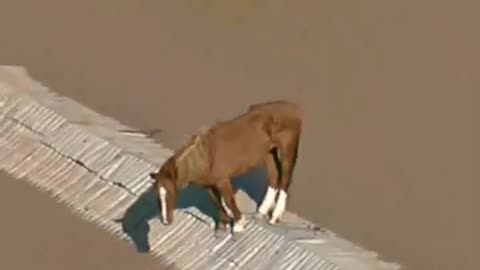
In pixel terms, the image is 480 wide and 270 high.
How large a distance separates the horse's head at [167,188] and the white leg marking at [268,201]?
73cm

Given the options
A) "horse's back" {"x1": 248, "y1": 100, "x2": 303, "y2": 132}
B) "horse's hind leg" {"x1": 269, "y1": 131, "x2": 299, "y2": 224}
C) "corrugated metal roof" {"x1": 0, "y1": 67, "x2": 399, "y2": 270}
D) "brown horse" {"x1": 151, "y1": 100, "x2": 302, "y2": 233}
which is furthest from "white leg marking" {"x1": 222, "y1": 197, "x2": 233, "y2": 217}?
"horse's back" {"x1": 248, "y1": 100, "x2": 303, "y2": 132}

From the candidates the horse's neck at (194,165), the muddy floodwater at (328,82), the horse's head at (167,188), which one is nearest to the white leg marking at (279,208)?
the muddy floodwater at (328,82)

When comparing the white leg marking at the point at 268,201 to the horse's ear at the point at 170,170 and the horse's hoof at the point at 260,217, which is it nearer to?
the horse's hoof at the point at 260,217

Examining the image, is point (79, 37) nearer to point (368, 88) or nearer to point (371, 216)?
point (368, 88)

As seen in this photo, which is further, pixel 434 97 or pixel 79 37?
pixel 79 37

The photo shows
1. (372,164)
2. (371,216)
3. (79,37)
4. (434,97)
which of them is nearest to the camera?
(371,216)

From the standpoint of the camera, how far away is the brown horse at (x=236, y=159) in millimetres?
4707

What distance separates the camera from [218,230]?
5328 mm

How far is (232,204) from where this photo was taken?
5098mm

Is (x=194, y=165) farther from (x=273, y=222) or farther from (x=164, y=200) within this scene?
(x=273, y=222)

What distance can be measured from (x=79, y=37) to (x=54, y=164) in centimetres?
145

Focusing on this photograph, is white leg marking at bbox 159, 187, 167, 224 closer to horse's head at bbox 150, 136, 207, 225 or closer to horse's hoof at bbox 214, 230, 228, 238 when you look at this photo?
horse's head at bbox 150, 136, 207, 225

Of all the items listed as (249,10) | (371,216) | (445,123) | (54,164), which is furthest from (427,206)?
(249,10)

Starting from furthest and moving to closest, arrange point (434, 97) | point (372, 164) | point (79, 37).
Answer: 1. point (79, 37)
2. point (434, 97)
3. point (372, 164)
